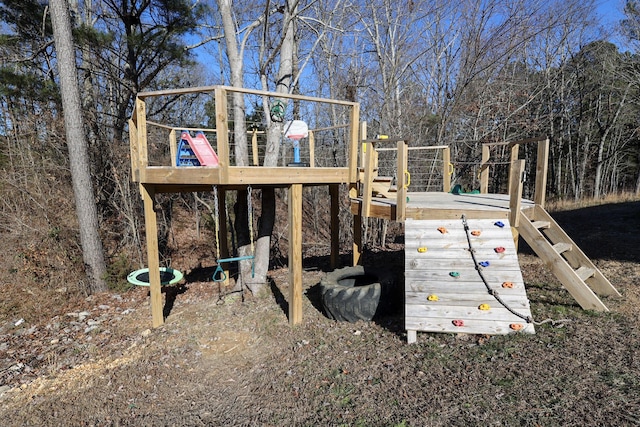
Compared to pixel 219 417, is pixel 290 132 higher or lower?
higher

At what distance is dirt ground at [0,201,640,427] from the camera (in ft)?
8.77

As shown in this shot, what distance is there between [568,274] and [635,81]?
16.4 m

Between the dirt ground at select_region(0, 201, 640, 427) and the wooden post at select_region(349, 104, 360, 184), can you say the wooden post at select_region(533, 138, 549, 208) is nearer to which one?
the dirt ground at select_region(0, 201, 640, 427)

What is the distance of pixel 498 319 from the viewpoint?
11.9ft

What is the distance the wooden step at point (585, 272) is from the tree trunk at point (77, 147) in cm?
761

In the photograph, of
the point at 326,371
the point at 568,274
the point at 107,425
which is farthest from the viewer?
the point at 568,274

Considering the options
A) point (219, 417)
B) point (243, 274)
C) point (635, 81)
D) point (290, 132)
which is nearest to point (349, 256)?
point (243, 274)

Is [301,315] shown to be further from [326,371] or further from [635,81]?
[635,81]

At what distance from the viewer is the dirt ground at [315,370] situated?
2672mm

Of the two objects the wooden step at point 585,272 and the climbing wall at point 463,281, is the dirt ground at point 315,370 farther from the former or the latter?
the wooden step at point 585,272

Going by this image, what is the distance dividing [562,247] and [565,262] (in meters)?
0.68

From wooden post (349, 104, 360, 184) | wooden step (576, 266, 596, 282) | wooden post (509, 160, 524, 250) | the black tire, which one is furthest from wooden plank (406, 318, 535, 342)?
wooden post (349, 104, 360, 184)

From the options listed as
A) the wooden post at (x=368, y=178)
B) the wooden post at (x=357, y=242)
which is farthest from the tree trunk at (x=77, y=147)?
the wooden post at (x=368, y=178)

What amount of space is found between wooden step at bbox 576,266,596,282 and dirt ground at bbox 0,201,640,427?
36 cm
